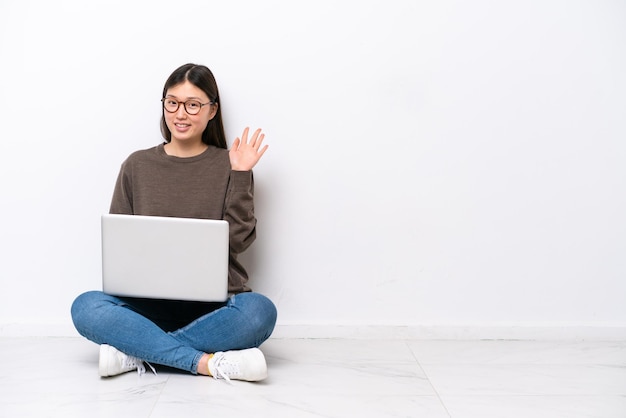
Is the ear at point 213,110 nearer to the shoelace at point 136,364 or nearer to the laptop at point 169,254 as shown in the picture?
the laptop at point 169,254

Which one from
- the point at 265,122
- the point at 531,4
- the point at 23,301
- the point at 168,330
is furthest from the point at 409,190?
the point at 23,301

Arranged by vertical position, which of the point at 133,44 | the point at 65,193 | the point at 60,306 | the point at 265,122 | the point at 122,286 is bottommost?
the point at 60,306

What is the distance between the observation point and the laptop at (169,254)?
1.78 metres

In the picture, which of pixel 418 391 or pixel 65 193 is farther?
pixel 65 193

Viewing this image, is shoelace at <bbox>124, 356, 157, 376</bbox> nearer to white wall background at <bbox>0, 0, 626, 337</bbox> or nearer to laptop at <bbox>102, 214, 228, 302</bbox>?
laptop at <bbox>102, 214, 228, 302</bbox>

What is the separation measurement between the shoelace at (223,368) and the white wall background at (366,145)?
0.40m

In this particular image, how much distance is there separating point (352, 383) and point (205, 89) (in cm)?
83

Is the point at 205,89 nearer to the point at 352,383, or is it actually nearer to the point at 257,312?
the point at 257,312

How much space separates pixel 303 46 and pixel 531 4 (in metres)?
0.63

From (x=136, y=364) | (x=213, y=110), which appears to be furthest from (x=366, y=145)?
(x=136, y=364)

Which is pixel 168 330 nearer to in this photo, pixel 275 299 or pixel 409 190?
pixel 275 299

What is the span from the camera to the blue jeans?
1.79 meters

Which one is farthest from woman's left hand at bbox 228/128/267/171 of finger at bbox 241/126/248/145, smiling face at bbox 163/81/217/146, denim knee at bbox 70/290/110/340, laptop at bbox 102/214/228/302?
denim knee at bbox 70/290/110/340

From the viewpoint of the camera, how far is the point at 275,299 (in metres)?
2.17
